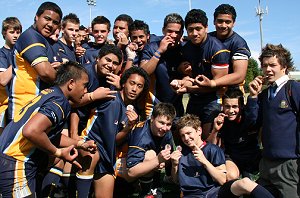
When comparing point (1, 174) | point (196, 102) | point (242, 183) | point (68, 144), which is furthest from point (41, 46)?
point (242, 183)

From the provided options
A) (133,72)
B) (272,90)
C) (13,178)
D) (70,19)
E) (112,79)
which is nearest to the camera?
(13,178)

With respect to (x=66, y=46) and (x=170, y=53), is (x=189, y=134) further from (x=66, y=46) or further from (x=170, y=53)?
(x=66, y=46)

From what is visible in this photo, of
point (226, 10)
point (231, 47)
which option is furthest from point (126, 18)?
point (231, 47)

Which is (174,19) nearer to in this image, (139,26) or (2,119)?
(139,26)

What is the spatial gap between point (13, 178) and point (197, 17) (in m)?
3.43

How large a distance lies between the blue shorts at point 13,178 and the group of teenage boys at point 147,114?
0.01 m

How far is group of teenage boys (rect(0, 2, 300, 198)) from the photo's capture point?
4.07 metres

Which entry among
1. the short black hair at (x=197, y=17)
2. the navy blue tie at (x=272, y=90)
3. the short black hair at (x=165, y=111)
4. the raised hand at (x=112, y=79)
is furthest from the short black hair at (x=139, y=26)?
the navy blue tie at (x=272, y=90)

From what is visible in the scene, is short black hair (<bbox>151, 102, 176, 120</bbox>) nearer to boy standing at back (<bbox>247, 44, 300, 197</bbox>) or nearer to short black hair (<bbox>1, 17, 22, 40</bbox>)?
boy standing at back (<bbox>247, 44, 300, 197</bbox>)

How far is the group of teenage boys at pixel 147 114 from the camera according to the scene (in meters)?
4.07

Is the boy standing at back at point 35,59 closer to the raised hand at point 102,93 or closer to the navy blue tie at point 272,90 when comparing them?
the raised hand at point 102,93

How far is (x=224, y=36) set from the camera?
18.5ft

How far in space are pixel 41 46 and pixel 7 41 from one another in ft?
6.40

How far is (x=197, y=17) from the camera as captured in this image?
17.8 feet
